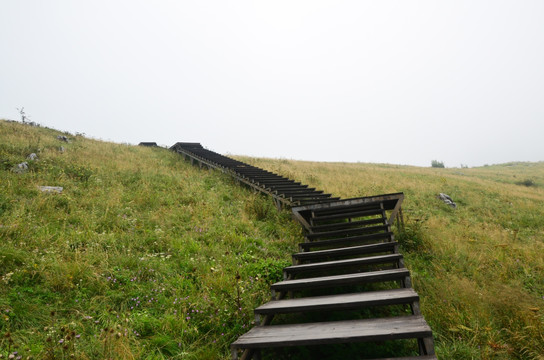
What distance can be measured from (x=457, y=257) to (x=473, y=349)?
3313 millimetres

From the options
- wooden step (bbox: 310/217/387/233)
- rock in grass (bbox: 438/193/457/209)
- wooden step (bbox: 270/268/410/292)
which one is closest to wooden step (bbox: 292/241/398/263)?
wooden step (bbox: 270/268/410/292)

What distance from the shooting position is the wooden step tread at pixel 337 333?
248 centimetres

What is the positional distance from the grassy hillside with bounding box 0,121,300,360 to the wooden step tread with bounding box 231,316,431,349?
0.90 meters

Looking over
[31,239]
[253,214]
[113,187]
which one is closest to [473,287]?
[253,214]

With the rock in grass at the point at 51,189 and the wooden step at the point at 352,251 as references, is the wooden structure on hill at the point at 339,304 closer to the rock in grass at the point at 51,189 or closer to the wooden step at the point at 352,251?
the wooden step at the point at 352,251

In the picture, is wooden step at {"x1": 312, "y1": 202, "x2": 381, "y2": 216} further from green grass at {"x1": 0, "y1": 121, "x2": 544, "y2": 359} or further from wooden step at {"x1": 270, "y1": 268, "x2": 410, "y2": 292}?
wooden step at {"x1": 270, "y1": 268, "x2": 410, "y2": 292}

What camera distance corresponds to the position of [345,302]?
318cm

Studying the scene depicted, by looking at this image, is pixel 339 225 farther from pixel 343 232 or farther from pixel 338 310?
pixel 338 310

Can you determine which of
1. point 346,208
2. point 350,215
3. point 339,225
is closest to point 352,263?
point 339,225

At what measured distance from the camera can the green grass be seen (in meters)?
3.37

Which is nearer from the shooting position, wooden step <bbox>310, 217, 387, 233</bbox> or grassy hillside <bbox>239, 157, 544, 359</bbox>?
grassy hillside <bbox>239, 157, 544, 359</bbox>

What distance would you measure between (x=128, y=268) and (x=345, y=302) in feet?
12.8

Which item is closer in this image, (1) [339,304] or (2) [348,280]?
(1) [339,304]

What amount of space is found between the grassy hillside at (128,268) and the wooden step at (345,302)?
0.70 meters
